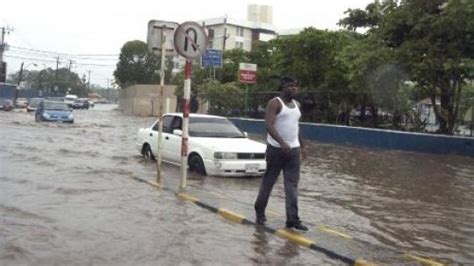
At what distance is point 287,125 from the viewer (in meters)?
7.98

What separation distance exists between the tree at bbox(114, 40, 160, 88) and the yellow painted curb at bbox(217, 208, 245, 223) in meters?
80.9

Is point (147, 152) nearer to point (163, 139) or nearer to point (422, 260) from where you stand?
point (163, 139)

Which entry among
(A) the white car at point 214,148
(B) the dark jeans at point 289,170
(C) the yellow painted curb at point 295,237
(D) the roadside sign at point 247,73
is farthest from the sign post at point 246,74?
(C) the yellow painted curb at point 295,237

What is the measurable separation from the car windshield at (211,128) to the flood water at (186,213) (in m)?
1.00

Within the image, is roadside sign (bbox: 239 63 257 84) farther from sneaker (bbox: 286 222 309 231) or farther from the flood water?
sneaker (bbox: 286 222 309 231)

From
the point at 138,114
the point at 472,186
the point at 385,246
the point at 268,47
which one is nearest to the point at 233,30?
the point at 138,114

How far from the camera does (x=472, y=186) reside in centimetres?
1421

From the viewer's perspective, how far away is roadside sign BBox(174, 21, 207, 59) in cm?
1103

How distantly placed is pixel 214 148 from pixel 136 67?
78.0 meters

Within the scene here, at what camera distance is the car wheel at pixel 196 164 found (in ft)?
45.4

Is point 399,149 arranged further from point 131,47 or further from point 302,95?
point 131,47

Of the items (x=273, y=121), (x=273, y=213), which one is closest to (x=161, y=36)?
(x=273, y=213)

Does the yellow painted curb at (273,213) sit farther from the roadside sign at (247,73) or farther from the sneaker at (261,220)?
the roadside sign at (247,73)

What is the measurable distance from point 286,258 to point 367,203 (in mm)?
4584
